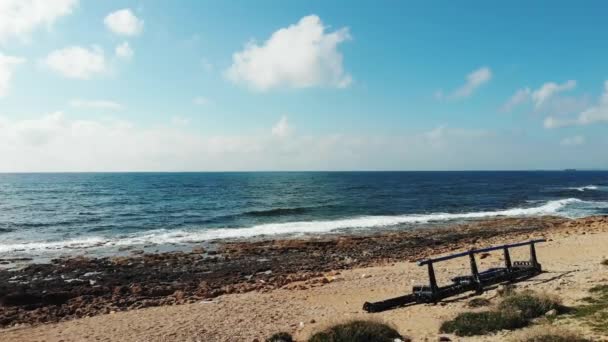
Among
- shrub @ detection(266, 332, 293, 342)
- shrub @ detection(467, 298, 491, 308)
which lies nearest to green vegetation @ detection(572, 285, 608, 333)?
shrub @ detection(467, 298, 491, 308)

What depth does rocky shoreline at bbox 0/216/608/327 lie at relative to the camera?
1725 cm

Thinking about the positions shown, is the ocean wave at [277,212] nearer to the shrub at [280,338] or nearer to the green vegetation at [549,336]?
the shrub at [280,338]

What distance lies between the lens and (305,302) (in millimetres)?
15859

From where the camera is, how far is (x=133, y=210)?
54250 millimetres

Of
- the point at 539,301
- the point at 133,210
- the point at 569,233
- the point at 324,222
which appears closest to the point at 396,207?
the point at 324,222

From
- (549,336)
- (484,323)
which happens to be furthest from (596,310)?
(549,336)

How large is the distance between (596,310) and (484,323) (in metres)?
2.98

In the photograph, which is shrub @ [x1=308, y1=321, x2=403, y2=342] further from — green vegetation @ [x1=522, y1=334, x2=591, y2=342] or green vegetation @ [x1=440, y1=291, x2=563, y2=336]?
green vegetation @ [x1=522, y1=334, x2=591, y2=342]

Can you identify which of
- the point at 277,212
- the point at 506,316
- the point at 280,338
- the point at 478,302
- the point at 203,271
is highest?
the point at 506,316

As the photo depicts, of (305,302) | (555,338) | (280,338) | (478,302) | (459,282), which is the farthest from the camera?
(305,302)

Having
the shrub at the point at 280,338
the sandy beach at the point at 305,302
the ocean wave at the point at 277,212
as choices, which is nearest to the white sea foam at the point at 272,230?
the ocean wave at the point at 277,212

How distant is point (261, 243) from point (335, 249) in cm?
576

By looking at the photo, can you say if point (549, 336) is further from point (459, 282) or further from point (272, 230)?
point (272, 230)

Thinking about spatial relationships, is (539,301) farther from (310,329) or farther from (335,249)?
(335,249)
